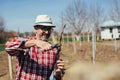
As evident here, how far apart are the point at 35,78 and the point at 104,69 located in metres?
1.31

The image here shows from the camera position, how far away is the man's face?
3.18 metres

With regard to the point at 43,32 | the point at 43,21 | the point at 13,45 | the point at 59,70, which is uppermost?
the point at 43,21

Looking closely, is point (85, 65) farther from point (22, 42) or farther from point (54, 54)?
point (22, 42)

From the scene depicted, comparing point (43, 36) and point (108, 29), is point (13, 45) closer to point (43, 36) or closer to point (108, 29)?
point (43, 36)

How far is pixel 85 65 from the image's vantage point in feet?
15.4

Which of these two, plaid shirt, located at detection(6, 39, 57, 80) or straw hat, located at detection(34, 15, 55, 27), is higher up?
straw hat, located at detection(34, 15, 55, 27)

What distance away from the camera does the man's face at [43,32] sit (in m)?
3.18

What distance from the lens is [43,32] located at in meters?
3.19

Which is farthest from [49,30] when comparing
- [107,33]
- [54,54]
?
[107,33]

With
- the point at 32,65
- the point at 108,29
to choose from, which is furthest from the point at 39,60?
the point at 108,29

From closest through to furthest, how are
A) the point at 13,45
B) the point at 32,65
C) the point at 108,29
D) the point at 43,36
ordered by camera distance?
the point at 13,45, the point at 43,36, the point at 32,65, the point at 108,29

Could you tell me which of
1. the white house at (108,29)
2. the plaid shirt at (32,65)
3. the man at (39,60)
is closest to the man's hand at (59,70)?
the man at (39,60)

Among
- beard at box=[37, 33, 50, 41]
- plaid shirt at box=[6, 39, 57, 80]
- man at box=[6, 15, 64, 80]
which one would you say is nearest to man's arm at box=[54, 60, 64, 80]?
man at box=[6, 15, 64, 80]

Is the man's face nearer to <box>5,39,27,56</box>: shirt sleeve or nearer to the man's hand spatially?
the man's hand
